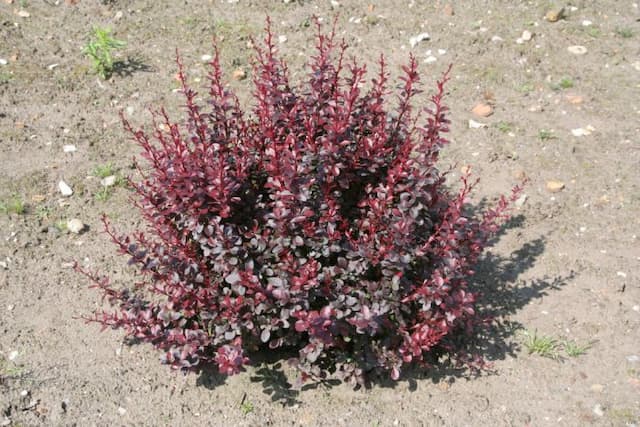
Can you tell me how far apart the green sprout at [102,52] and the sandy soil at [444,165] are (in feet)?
0.33

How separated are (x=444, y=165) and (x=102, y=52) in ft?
10.9

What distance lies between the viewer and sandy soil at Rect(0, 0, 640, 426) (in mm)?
3387

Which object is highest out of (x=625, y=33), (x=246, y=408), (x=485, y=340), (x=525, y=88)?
(x=625, y=33)

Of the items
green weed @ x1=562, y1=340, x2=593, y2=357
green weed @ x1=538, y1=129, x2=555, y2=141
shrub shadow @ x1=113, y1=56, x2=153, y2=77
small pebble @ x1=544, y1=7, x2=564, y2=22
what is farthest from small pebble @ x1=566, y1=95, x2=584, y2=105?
shrub shadow @ x1=113, y1=56, x2=153, y2=77

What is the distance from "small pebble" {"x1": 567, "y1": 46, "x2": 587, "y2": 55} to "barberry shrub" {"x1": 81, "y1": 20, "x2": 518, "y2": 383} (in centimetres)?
331

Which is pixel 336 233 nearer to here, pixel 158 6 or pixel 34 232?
pixel 34 232

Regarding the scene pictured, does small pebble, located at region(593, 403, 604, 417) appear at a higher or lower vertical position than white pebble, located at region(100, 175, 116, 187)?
higher

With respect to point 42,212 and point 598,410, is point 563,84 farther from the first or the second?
point 42,212

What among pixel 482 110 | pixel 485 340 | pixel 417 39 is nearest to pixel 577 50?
pixel 482 110

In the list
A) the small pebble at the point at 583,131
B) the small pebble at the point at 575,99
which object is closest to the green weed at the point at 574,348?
the small pebble at the point at 583,131

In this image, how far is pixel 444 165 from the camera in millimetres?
4875

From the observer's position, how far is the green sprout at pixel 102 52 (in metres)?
5.66

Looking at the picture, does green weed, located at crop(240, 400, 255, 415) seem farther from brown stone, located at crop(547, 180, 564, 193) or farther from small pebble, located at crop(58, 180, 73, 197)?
brown stone, located at crop(547, 180, 564, 193)

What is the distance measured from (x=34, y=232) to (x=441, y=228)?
288cm
